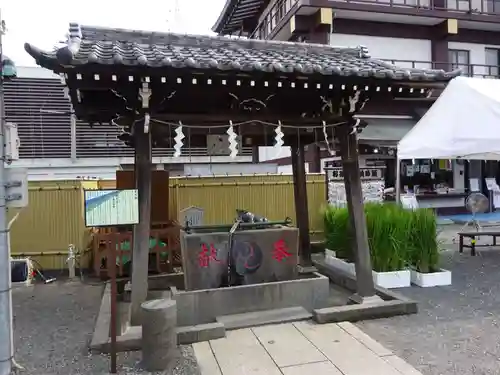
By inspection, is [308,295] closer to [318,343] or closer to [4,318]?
[318,343]

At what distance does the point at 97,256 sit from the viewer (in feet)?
29.0

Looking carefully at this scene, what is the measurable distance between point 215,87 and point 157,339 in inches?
129

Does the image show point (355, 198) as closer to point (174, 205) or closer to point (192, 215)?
point (192, 215)

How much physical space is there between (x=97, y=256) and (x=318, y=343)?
557 cm

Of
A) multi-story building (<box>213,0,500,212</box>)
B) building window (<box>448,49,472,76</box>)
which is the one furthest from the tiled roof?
building window (<box>448,49,472,76</box>)

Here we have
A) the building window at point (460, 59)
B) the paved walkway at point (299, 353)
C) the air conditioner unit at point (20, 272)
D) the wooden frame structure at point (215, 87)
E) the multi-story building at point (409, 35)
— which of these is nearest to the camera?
the paved walkway at point (299, 353)

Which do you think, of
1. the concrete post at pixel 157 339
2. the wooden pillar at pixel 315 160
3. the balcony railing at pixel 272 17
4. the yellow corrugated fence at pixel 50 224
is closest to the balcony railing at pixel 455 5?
the balcony railing at pixel 272 17

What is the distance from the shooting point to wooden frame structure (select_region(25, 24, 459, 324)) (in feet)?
16.6

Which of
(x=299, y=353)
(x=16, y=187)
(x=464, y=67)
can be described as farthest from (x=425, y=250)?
(x=464, y=67)

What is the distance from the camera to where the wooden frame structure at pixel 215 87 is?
505 cm

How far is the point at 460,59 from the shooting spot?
18.9 metres

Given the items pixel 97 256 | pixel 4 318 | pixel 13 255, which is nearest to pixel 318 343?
pixel 4 318

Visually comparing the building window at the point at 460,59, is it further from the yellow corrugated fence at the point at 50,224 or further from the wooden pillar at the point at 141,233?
the wooden pillar at the point at 141,233

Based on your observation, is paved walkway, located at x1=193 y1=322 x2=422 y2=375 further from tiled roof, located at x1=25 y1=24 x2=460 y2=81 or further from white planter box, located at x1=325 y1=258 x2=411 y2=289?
tiled roof, located at x1=25 y1=24 x2=460 y2=81
